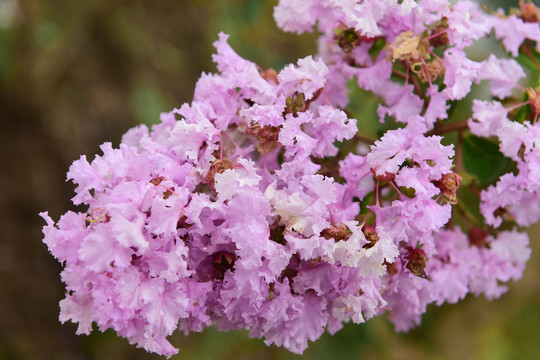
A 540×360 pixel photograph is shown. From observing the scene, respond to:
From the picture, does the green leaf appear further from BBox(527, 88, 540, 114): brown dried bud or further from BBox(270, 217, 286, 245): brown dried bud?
BBox(270, 217, 286, 245): brown dried bud

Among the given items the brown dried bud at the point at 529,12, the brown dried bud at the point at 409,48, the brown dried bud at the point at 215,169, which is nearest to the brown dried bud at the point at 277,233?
the brown dried bud at the point at 215,169

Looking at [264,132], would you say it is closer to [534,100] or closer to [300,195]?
[300,195]

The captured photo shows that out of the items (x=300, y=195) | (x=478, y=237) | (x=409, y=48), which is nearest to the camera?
(x=300, y=195)

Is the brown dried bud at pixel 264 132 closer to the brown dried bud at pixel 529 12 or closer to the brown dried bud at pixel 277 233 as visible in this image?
the brown dried bud at pixel 277 233

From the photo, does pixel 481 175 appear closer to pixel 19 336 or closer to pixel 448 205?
pixel 448 205

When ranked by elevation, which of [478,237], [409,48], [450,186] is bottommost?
[478,237]

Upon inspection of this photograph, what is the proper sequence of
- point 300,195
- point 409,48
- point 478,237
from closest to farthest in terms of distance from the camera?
1. point 300,195
2. point 409,48
3. point 478,237

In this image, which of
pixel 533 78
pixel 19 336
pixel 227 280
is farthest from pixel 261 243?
pixel 19 336

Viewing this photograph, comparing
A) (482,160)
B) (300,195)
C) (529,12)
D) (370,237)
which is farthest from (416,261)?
(529,12)
